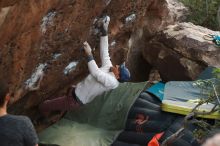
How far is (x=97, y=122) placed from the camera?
6.73 m

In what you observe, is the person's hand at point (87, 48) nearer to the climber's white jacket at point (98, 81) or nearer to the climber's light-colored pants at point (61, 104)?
the climber's white jacket at point (98, 81)

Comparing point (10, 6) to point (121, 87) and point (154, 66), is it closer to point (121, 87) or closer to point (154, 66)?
point (121, 87)

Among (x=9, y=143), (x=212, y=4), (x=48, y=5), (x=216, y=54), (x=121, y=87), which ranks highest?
(x=48, y=5)

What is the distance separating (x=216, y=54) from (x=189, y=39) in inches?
24.8

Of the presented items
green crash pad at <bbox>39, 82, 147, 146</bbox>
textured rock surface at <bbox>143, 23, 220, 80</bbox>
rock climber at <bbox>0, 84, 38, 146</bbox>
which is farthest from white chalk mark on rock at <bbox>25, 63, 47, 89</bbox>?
textured rock surface at <bbox>143, 23, 220, 80</bbox>

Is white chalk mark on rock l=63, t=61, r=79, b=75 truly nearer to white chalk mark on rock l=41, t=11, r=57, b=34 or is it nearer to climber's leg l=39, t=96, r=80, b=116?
climber's leg l=39, t=96, r=80, b=116

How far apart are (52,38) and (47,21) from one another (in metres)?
0.39

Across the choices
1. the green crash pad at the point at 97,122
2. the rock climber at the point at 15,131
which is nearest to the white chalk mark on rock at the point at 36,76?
the green crash pad at the point at 97,122

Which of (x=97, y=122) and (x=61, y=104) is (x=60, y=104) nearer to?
(x=61, y=104)

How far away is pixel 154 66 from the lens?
9477mm

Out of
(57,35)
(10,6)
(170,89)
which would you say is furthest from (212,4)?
(10,6)

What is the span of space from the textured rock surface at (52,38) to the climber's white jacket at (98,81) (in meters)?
0.29

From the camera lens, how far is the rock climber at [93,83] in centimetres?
644

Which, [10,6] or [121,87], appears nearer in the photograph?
[10,6]
